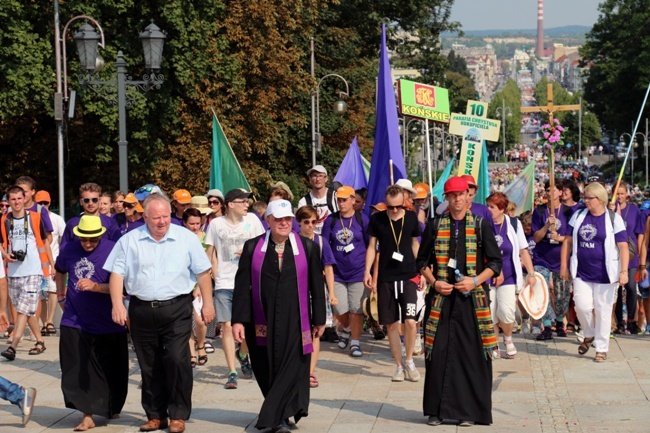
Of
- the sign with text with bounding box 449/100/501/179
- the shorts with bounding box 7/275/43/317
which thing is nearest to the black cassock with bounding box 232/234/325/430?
the shorts with bounding box 7/275/43/317

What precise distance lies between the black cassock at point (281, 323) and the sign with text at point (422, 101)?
6.87m

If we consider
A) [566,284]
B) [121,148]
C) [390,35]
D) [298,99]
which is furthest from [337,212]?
[390,35]

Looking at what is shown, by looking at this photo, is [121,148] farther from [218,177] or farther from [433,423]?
[433,423]

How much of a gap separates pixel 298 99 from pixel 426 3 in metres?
7.51

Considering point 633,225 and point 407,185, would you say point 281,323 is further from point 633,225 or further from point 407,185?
point 633,225

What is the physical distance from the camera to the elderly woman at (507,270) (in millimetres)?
13156

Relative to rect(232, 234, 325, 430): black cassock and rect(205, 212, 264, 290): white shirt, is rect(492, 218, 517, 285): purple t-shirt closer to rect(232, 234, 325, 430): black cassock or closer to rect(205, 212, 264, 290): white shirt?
rect(205, 212, 264, 290): white shirt

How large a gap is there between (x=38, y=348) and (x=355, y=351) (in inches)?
131

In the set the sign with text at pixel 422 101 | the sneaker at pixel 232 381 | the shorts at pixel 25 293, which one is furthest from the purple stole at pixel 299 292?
the sign with text at pixel 422 101

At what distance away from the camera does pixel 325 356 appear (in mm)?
13734

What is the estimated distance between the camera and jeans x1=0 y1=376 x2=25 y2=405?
956cm

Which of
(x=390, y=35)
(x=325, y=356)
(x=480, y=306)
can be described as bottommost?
(x=325, y=356)

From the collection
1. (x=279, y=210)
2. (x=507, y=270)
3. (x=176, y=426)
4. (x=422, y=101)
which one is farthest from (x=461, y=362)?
(x=422, y=101)

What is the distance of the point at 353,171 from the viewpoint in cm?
2023
